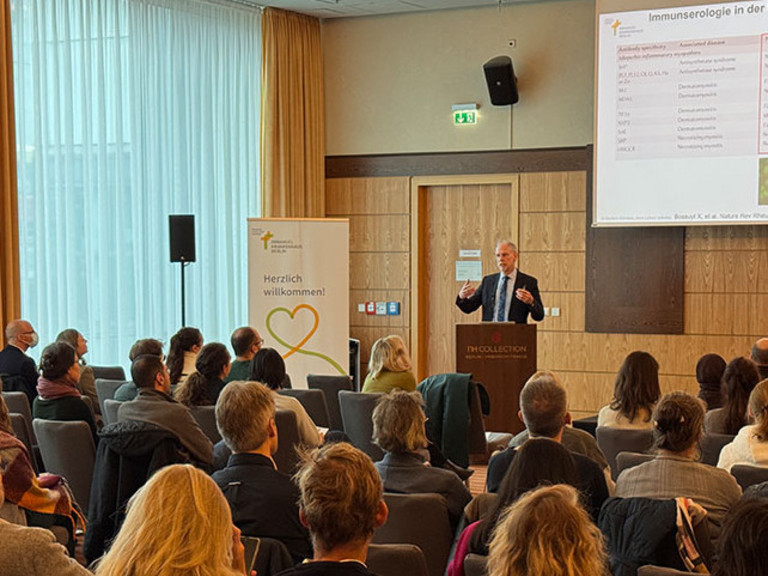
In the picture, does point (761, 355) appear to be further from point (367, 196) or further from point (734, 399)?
point (367, 196)

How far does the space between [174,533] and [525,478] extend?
1.34m

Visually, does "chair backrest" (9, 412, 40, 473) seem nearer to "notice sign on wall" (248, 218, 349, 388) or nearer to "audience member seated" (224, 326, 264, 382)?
"audience member seated" (224, 326, 264, 382)

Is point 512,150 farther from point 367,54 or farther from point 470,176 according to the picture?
point 367,54

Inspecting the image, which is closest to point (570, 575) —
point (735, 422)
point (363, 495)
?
point (363, 495)

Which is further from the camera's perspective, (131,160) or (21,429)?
(131,160)

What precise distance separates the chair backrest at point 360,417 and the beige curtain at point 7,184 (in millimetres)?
3077

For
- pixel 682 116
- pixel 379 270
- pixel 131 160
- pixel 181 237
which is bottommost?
pixel 379 270

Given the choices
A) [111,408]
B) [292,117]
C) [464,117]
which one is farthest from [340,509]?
[292,117]

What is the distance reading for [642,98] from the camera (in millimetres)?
8828

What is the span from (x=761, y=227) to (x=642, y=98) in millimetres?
1513

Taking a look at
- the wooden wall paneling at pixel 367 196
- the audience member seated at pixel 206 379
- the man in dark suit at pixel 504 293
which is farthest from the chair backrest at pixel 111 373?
the wooden wall paneling at pixel 367 196

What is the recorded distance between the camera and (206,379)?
5.41 meters

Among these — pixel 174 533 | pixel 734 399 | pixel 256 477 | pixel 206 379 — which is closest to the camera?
pixel 174 533

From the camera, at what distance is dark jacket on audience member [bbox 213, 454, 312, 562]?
317cm
